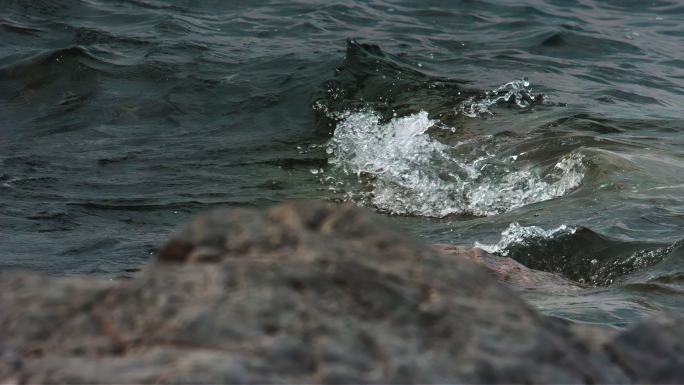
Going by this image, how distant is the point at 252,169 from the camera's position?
777 cm

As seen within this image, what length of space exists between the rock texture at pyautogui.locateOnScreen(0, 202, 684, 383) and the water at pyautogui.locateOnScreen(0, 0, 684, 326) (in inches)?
92.3

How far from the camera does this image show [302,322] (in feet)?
5.93

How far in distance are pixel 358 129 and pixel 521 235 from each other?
10.6 feet

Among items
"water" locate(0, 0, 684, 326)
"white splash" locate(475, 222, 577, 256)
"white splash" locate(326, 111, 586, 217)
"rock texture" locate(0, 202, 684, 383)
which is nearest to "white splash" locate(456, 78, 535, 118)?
"water" locate(0, 0, 684, 326)

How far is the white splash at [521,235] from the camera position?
5734 mm

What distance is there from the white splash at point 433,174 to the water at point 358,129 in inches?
0.8

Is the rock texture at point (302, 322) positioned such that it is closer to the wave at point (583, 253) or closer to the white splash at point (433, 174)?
the wave at point (583, 253)

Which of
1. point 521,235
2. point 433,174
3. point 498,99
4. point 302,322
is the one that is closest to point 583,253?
point 521,235

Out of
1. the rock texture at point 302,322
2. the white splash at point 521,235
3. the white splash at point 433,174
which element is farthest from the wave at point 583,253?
the rock texture at point 302,322

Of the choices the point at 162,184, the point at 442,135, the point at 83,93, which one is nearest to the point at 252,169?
the point at 162,184

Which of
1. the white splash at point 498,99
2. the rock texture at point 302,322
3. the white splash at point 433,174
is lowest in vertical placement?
the white splash at point 433,174

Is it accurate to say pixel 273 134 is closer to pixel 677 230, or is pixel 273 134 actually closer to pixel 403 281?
pixel 677 230

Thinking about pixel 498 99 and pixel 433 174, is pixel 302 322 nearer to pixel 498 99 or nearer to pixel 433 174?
pixel 433 174

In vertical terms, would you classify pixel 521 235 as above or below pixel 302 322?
below
